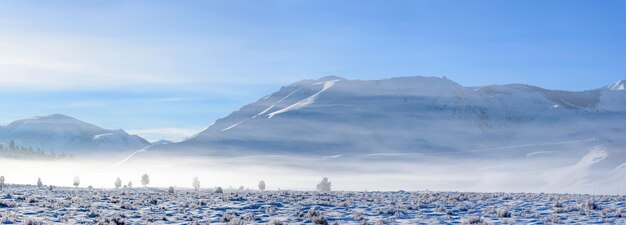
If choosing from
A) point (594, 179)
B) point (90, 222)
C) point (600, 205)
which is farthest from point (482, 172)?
point (90, 222)

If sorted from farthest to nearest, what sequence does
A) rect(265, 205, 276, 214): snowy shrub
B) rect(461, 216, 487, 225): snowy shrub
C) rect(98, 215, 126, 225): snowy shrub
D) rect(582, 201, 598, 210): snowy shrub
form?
rect(582, 201, 598, 210): snowy shrub
rect(265, 205, 276, 214): snowy shrub
rect(461, 216, 487, 225): snowy shrub
rect(98, 215, 126, 225): snowy shrub

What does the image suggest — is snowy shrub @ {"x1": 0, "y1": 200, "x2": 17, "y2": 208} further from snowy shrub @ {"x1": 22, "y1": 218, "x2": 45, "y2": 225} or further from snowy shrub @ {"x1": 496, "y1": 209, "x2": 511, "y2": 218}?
snowy shrub @ {"x1": 496, "y1": 209, "x2": 511, "y2": 218}

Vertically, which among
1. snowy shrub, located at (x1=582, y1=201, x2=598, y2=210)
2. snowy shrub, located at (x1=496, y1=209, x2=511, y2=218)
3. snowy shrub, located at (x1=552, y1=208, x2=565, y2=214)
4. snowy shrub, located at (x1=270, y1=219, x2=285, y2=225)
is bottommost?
snowy shrub, located at (x1=270, y1=219, x2=285, y2=225)

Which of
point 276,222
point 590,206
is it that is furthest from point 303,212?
point 590,206

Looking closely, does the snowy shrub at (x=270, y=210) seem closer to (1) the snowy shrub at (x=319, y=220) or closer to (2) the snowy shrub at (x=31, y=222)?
(1) the snowy shrub at (x=319, y=220)

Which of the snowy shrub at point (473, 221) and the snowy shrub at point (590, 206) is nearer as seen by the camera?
the snowy shrub at point (473, 221)

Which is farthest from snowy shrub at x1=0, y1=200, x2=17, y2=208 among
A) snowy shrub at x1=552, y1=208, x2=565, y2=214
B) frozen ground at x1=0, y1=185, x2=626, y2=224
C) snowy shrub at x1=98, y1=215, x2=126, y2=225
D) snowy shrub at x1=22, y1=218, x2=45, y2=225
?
snowy shrub at x1=552, y1=208, x2=565, y2=214

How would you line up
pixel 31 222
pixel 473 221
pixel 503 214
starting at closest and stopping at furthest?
pixel 31 222 < pixel 473 221 < pixel 503 214

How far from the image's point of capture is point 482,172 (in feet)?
613

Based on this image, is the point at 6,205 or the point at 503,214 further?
the point at 6,205

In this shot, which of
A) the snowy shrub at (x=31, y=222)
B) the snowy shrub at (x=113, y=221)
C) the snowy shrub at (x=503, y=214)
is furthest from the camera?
the snowy shrub at (x=503, y=214)

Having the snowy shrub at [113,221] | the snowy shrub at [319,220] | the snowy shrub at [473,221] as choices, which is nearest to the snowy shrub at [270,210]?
the snowy shrub at [319,220]

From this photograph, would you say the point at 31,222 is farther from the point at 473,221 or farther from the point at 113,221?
the point at 473,221

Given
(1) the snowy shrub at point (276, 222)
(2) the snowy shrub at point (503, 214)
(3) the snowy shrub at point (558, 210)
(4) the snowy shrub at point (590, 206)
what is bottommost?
(1) the snowy shrub at point (276, 222)
